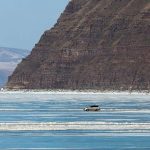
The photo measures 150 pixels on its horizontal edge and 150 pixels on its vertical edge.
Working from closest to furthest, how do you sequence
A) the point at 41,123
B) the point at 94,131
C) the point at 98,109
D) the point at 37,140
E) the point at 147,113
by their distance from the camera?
the point at 37,140, the point at 94,131, the point at 41,123, the point at 147,113, the point at 98,109

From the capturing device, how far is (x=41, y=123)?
65.9 metres

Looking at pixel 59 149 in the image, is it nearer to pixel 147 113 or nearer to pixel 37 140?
pixel 37 140

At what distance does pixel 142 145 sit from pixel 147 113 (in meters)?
30.5

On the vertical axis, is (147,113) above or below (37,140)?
above

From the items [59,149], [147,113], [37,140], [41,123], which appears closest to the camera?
[59,149]

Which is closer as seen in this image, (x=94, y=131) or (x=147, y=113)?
(x=94, y=131)

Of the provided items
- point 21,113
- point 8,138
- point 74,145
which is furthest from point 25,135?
point 21,113

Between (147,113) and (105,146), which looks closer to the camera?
(105,146)

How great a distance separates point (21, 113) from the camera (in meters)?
82.7

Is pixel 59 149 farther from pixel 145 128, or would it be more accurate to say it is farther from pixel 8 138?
pixel 145 128

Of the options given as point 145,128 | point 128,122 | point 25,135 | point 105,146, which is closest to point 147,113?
point 128,122

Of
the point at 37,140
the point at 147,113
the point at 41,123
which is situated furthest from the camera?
the point at 147,113

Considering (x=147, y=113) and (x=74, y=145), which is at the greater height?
(x=147, y=113)

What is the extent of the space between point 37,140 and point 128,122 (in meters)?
14.8
